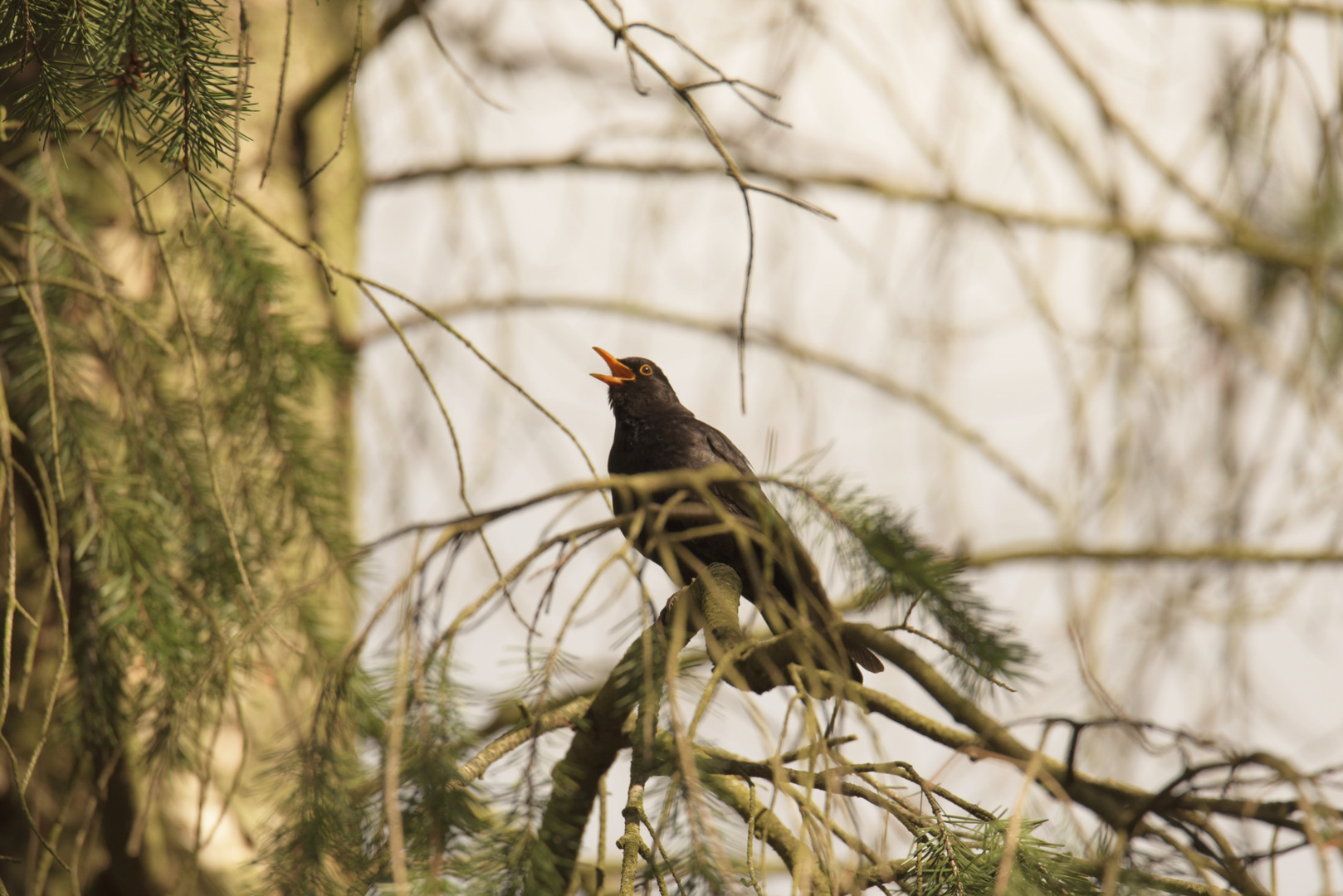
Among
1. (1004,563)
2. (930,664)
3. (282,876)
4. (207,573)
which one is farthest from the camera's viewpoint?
(1004,563)

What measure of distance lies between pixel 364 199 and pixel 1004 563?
2.57 meters

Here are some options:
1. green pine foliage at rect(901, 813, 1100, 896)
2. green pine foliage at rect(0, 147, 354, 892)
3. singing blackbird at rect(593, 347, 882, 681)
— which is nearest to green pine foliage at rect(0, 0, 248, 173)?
green pine foliage at rect(0, 147, 354, 892)

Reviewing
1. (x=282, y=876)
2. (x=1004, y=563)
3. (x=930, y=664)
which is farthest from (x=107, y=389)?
(x=1004, y=563)

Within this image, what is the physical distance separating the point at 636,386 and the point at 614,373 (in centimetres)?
16

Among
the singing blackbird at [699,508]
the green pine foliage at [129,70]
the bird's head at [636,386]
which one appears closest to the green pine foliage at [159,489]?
the green pine foliage at [129,70]

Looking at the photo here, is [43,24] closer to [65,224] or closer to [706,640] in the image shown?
[65,224]

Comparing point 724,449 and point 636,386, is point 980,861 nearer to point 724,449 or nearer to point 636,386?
point 724,449

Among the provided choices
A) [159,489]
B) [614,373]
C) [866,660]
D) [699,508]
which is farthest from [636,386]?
[699,508]

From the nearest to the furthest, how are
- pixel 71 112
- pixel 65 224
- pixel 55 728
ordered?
pixel 71 112
pixel 65 224
pixel 55 728

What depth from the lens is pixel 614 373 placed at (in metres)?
3.36

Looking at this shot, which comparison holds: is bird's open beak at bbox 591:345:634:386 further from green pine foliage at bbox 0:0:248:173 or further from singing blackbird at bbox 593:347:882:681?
green pine foliage at bbox 0:0:248:173

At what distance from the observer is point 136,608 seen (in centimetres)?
187

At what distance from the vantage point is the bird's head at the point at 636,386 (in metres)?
3.11

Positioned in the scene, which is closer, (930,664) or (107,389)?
(930,664)
